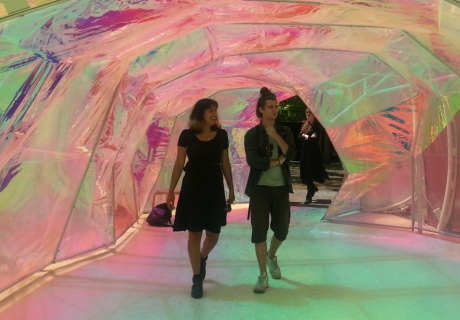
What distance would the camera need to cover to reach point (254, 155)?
12.8 feet

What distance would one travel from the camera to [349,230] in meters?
6.36

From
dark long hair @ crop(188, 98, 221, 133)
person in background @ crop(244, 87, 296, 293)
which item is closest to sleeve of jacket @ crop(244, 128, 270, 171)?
person in background @ crop(244, 87, 296, 293)

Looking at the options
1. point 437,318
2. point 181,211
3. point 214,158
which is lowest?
point 437,318

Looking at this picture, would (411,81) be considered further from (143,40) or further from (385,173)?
(143,40)

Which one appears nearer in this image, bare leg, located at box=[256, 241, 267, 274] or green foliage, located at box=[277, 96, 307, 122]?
bare leg, located at box=[256, 241, 267, 274]

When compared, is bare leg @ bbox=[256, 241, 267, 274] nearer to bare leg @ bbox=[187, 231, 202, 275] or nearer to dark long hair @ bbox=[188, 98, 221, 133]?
bare leg @ bbox=[187, 231, 202, 275]

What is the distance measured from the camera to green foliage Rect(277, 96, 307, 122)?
16.3 m

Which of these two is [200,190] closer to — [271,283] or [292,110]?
[271,283]

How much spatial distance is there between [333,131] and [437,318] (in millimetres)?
3988

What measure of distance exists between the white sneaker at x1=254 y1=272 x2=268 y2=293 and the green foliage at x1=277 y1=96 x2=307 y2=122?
41.2 ft

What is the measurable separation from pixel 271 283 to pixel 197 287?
2.29 feet

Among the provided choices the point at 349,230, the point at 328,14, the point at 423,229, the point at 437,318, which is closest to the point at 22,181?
the point at 328,14

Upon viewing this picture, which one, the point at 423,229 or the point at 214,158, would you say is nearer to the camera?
the point at 214,158

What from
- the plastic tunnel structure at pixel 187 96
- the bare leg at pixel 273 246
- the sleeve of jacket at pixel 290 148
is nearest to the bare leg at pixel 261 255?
the bare leg at pixel 273 246
